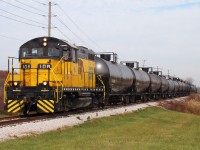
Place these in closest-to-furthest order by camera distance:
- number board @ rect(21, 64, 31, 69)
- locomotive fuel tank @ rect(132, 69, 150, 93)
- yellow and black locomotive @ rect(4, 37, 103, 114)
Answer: yellow and black locomotive @ rect(4, 37, 103, 114)
number board @ rect(21, 64, 31, 69)
locomotive fuel tank @ rect(132, 69, 150, 93)

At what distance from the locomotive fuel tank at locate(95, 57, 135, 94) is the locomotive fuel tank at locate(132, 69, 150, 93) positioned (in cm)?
197

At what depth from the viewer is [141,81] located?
40281 mm

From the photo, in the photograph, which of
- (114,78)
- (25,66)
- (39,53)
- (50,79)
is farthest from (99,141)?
(114,78)

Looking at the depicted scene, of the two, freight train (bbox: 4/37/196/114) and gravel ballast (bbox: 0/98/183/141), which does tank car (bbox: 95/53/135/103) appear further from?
gravel ballast (bbox: 0/98/183/141)

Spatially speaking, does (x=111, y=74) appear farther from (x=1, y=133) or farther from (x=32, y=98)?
(x=1, y=133)

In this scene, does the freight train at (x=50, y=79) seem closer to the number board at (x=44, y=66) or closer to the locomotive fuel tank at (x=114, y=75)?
the number board at (x=44, y=66)

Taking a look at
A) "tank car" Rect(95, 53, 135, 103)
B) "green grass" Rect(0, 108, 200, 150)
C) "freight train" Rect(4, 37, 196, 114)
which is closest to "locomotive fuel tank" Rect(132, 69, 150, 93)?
"tank car" Rect(95, 53, 135, 103)

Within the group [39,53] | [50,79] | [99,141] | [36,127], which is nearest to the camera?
[99,141]

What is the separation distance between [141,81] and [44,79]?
22397 millimetres

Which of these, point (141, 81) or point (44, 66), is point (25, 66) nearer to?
point (44, 66)

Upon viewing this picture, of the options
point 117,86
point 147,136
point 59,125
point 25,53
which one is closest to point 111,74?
point 117,86

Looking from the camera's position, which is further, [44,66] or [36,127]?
[44,66]

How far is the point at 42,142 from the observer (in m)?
12.0

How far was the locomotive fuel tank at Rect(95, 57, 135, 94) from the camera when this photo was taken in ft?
92.3
